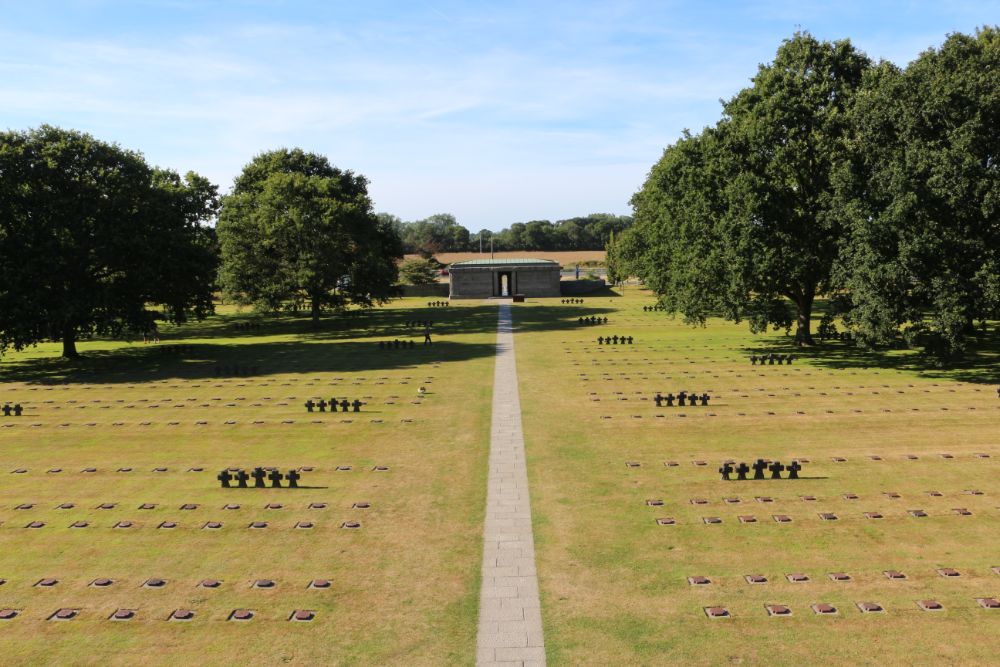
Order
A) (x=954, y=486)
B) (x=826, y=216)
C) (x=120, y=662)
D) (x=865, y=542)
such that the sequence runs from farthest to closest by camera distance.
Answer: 1. (x=826, y=216)
2. (x=954, y=486)
3. (x=865, y=542)
4. (x=120, y=662)

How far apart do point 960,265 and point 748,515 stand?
72.8ft

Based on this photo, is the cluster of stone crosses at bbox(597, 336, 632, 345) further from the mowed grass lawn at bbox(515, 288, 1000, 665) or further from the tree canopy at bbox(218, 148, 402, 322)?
the tree canopy at bbox(218, 148, 402, 322)

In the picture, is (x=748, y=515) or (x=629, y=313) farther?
(x=629, y=313)

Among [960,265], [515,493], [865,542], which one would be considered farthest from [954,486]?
[960,265]

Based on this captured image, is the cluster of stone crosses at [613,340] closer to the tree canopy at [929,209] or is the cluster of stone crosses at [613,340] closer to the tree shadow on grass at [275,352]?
the tree shadow on grass at [275,352]

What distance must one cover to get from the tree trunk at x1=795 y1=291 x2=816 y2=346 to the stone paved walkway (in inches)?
1033

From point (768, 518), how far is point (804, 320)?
3025 centimetres

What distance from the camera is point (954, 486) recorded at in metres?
17.8

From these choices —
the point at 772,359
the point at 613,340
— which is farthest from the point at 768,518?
the point at 613,340

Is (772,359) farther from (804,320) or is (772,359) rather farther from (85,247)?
(85,247)

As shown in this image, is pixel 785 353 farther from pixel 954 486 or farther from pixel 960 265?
pixel 954 486

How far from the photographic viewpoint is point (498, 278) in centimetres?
9662

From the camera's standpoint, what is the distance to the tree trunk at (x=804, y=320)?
42219 millimetres

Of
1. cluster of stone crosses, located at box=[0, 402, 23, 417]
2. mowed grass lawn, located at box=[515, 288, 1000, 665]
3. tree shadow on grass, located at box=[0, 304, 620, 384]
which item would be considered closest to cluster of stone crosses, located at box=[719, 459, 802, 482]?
mowed grass lawn, located at box=[515, 288, 1000, 665]
